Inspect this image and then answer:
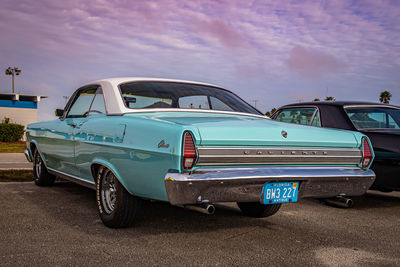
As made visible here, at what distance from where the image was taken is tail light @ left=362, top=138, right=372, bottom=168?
4.16 m

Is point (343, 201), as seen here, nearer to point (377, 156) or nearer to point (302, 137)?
point (302, 137)

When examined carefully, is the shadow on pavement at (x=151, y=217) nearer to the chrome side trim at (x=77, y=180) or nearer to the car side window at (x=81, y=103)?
the chrome side trim at (x=77, y=180)

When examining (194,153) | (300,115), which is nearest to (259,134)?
(194,153)

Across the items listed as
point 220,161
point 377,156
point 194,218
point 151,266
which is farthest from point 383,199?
point 151,266

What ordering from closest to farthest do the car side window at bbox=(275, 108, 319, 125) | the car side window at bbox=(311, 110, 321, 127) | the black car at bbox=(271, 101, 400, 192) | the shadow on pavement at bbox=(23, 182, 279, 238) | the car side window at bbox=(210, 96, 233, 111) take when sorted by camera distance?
the shadow on pavement at bbox=(23, 182, 279, 238) < the car side window at bbox=(210, 96, 233, 111) < the black car at bbox=(271, 101, 400, 192) < the car side window at bbox=(311, 110, 321, 127) < the car side window at bbox=(275, 108, 319, 125)

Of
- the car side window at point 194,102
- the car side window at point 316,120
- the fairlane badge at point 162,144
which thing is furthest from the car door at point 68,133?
the car side window at point 316,120

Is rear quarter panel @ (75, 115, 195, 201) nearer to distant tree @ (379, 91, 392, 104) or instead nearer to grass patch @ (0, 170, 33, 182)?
grass patch @ (0, 170, 33, 182)

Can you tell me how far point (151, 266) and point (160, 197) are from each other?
22.1 inches

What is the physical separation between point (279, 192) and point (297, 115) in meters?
3.65

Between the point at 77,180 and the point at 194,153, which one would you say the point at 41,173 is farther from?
the point at 194,153

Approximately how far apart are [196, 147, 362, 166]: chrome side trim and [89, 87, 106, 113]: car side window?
1766 millimetres

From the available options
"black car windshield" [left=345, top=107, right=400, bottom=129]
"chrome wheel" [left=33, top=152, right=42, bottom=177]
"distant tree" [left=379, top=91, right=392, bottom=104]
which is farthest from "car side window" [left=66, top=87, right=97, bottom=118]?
"distant tree" [left=379, top=91, right=392, bottom=104]

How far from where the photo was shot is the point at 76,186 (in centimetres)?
719

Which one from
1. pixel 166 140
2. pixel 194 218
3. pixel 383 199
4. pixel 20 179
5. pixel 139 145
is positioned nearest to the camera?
pixel 166 140
